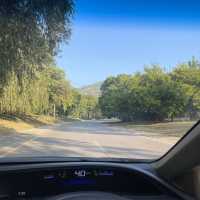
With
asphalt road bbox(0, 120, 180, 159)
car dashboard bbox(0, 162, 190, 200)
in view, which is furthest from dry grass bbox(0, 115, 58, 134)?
car dashboard bbox(0, 162, 190, 200)

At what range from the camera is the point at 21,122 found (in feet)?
120

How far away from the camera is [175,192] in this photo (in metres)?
3.49

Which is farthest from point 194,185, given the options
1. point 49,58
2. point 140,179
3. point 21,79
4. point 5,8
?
point 21,79

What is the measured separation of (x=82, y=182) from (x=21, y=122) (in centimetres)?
3382

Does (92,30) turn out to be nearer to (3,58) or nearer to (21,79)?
(3,58)

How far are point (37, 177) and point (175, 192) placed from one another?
111 cm

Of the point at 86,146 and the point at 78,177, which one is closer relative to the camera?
the point at 78,177

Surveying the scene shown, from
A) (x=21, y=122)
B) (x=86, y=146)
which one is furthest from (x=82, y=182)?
(x=21, y=122)

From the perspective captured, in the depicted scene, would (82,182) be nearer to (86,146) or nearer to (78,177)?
(78,177)

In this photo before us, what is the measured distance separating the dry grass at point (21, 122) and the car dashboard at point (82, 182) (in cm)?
2412

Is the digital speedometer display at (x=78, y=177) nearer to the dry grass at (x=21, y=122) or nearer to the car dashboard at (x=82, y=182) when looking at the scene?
the car dashboard at (x=82, y=182)

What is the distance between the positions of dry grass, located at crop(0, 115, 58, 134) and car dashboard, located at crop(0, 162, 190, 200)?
79.1ft

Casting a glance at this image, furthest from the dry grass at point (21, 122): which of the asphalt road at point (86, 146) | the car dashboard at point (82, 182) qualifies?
the car dashboard at point (82, 182)

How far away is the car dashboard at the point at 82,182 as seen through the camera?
3.38 meters
